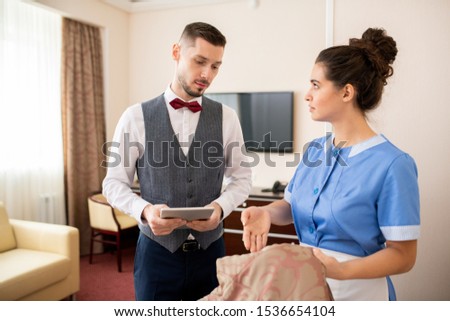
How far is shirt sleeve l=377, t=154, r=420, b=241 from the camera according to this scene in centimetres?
112

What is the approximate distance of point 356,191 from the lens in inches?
46.9

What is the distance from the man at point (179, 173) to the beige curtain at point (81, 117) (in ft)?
8.37

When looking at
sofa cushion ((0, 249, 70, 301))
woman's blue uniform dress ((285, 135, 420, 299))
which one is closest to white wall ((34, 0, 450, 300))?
woman's blue uniform dress ((285, 135, 420, 299))

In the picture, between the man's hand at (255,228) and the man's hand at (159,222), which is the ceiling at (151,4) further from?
the man's hand at (255,228)

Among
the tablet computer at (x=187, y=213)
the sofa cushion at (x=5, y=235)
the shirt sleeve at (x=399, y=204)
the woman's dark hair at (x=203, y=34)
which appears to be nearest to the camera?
the shirt sleeve at (x=399, y=204)

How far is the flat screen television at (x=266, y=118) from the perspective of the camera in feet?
13.1

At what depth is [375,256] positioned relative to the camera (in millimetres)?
1109

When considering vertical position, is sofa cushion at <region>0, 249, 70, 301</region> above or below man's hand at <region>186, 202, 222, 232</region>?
below

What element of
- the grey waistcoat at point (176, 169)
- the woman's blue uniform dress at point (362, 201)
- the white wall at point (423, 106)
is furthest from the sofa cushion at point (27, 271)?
the white wall at point (423, 106)

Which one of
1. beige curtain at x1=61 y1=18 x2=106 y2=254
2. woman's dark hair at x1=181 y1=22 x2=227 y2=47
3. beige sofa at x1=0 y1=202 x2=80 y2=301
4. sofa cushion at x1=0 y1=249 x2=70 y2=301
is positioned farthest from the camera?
beige curtain at x1=61 y1=18 x2=106 y2=254

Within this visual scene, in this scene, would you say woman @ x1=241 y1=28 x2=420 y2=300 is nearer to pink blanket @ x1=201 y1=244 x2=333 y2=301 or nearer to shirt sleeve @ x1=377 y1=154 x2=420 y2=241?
shirt sleeve @ x1=377 y1=154 x2=420 y2=241

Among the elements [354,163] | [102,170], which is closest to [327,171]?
[354,163]

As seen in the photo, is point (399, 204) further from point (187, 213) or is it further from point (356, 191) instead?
point (187, 213)

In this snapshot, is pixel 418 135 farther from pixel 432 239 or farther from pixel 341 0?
pixel 341 0
